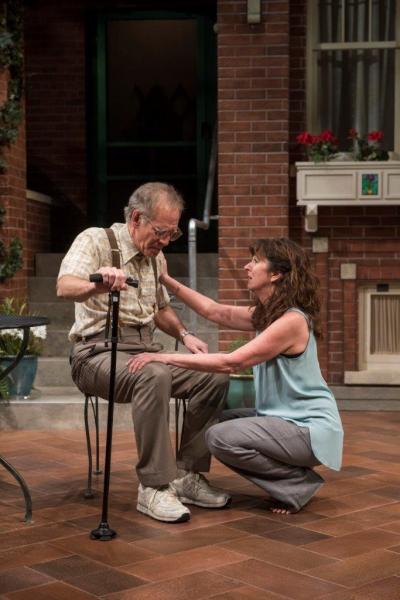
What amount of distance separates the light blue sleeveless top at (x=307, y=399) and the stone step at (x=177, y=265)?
11.1 ft

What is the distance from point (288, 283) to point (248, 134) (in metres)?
2.86

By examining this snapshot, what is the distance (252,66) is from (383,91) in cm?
98

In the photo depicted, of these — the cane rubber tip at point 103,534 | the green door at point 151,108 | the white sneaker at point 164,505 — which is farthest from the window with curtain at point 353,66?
the cane rubber tip at point 103,534

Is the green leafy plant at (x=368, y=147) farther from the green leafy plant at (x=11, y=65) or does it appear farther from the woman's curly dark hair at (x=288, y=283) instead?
the woman's curly dark hair at (x=288, y=283)

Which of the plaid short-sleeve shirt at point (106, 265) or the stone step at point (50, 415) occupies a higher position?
the plaid short-sleeve shirt at point (106, 265)

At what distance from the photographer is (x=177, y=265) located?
7270 mm

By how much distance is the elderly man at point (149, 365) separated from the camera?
357cm

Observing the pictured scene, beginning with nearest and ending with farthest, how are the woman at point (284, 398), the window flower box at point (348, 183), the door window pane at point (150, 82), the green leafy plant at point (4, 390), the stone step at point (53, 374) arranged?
1. the woman at point (284, 398)
2. the green leafy plant at point (4, 390)
3. the stone step at point (53, 374)
4. the window flower box at point (348, 183)
5. the door window pane at point (150, 82)

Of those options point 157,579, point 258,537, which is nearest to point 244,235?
point 258,537

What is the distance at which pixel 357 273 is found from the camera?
6.62 meters

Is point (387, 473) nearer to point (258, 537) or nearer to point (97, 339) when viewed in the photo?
point (258, 537)

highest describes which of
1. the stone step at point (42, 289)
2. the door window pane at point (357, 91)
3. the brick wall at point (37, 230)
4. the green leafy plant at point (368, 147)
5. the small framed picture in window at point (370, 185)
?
the door window pane at point (357, 91)

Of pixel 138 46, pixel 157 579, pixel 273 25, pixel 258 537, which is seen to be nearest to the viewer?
pixel 157 579

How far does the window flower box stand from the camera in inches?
252
